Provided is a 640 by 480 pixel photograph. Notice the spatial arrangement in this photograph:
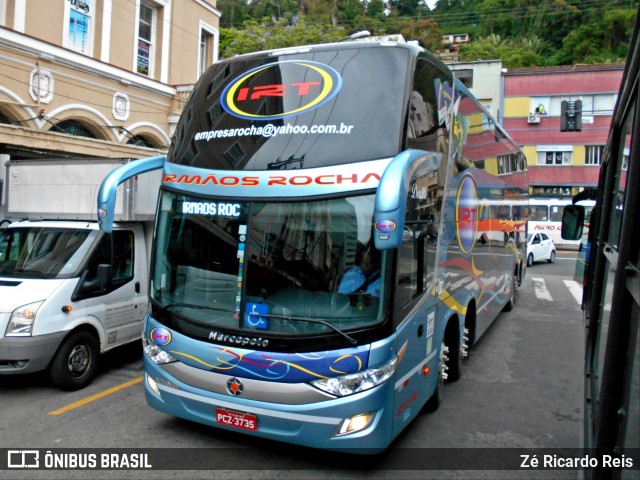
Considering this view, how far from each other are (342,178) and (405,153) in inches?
21.7

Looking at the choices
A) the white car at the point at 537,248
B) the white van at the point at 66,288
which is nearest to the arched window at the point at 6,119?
the white van at the point at 66,288

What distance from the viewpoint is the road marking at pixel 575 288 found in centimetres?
1455

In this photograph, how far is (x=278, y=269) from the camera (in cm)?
432

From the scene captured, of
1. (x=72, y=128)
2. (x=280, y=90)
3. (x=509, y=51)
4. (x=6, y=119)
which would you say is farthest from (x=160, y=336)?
(x=509, y=51)

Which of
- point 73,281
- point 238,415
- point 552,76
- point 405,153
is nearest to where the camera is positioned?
point 405,153

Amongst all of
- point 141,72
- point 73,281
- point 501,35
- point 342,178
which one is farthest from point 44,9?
point 501,35

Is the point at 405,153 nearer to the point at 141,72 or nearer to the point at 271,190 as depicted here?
the point at 271,190

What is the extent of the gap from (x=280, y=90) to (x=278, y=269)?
5.50ft

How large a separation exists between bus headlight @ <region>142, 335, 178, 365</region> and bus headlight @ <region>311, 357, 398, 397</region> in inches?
57.1

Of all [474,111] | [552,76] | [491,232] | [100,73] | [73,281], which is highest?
[552,76]

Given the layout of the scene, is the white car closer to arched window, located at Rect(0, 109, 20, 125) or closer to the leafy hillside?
the leafy hillside

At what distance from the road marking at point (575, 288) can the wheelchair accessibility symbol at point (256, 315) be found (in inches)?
473

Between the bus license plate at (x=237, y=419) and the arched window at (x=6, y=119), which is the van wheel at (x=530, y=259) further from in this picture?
the bus license plate at (x=237, y=419)

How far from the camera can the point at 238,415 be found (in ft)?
14.2
